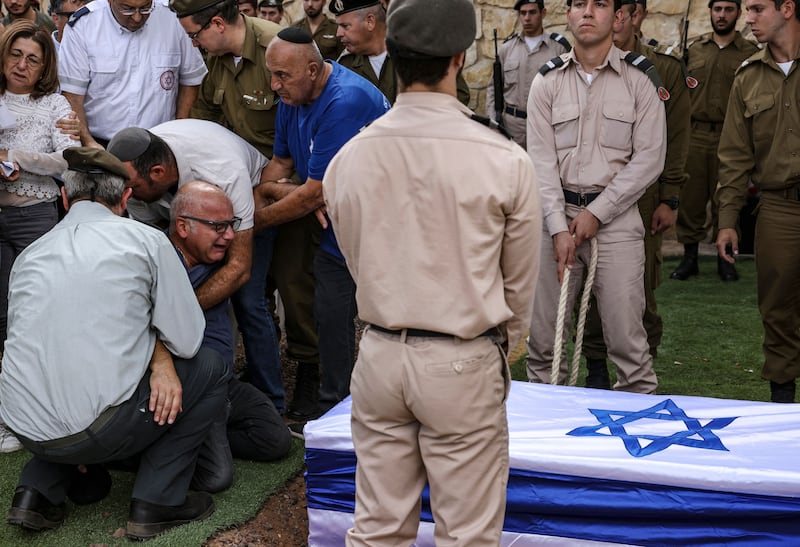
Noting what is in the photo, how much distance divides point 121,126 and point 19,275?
1.56 metres

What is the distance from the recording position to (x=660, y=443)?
307 cm

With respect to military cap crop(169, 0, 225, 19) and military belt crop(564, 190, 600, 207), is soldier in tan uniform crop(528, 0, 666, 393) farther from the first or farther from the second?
military cap crop(169, 0, 225, 19)

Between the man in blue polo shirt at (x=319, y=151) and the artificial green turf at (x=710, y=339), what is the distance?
4.41 feet

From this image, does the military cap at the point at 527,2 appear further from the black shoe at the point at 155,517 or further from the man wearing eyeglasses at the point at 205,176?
the black shoe at the point at 155,517

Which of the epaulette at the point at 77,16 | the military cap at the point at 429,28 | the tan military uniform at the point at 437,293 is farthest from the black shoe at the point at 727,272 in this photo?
the military cap at the point at 429,28

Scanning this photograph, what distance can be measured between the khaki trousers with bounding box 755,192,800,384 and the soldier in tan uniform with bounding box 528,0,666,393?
2.04ft

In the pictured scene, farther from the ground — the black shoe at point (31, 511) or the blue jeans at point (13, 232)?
the blue jeans at point (13, 232)

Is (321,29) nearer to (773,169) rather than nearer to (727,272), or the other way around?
(727,272)

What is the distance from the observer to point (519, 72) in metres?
7.61

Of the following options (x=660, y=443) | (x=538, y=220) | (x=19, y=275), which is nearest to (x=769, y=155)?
(x=660, y=443)

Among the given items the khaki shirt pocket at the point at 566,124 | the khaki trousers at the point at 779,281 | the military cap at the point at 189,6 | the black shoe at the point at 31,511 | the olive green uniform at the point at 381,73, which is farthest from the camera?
the olive green uniform at the point at 381,73

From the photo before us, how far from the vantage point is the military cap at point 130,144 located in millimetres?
3877

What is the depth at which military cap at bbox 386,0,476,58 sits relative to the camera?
2.21 meters

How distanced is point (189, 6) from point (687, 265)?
182 inches
